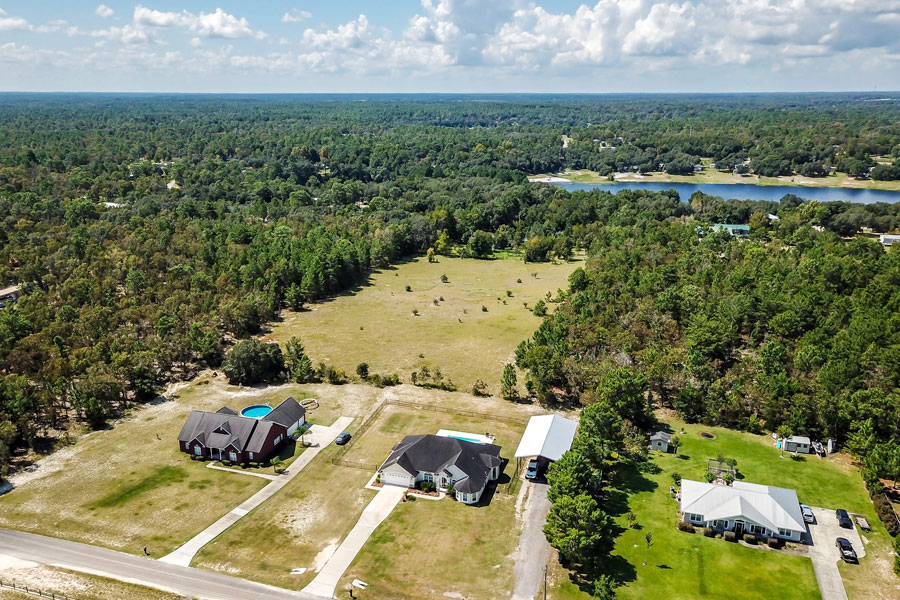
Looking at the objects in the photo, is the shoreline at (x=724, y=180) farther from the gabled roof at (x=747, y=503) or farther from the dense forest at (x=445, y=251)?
the gabled roof at (x=747, y=503)

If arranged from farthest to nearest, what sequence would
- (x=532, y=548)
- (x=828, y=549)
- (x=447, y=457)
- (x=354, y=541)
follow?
(x=447, y=457), (x=354, y=541), (x=532, y=548), (x=828, y=549)

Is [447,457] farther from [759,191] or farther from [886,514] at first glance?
[759,191]

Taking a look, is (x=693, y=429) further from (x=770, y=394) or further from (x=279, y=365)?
(x=279, y=365)

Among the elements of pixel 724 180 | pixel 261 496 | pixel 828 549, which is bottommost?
pixel 261 496

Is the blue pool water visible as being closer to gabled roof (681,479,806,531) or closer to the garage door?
the garage door

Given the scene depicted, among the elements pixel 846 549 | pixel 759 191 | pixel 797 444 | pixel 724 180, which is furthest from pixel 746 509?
pixel 724 180
